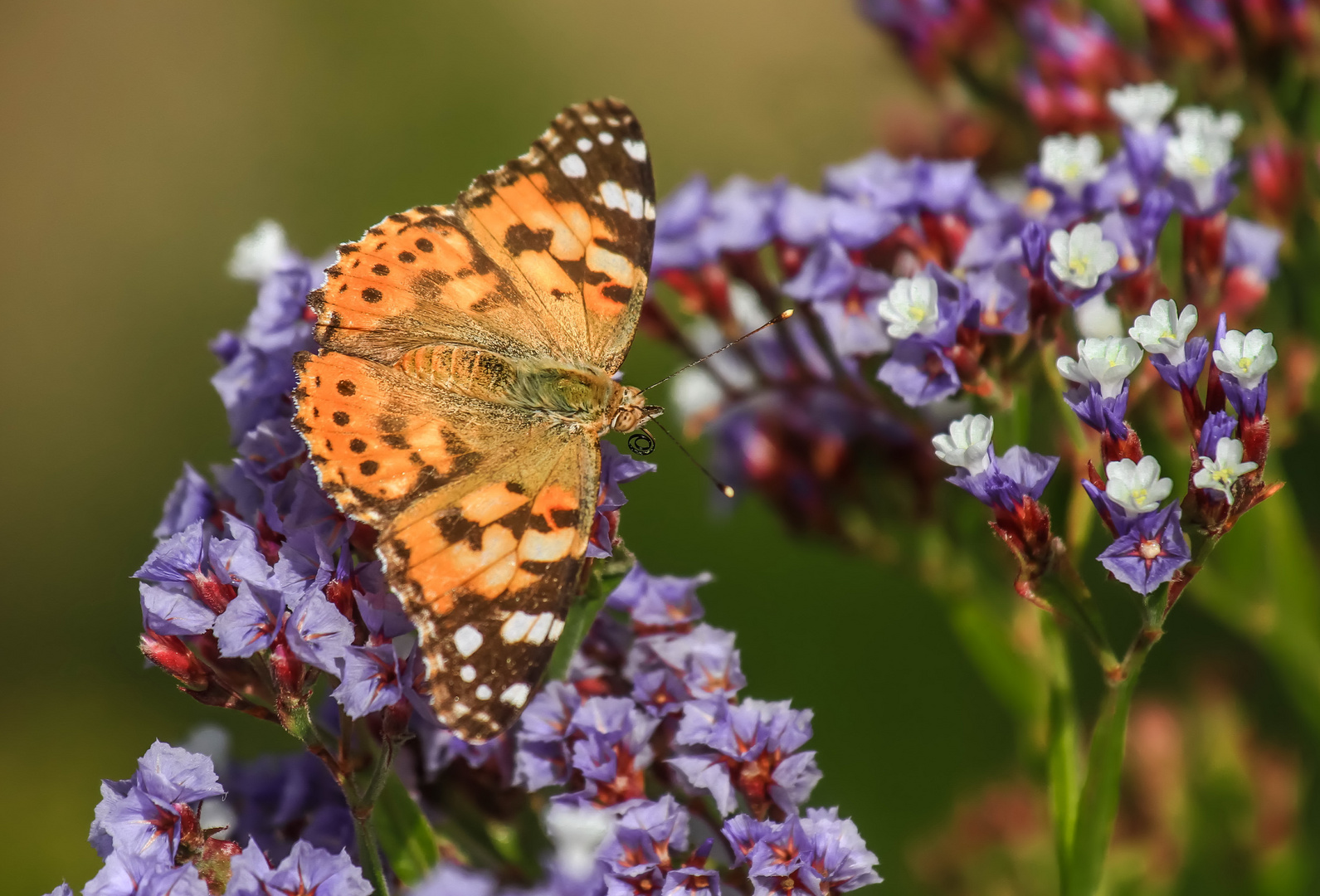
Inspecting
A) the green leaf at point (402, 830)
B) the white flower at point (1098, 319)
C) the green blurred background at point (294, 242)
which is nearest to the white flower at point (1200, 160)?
the white flower at point (1098, 319)

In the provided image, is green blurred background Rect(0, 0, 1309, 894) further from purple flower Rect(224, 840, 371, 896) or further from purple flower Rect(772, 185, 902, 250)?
purple flower Rect(224, 840, 371, 896)

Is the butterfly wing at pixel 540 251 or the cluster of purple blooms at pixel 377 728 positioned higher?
the butterfly wing at pixel 540 251

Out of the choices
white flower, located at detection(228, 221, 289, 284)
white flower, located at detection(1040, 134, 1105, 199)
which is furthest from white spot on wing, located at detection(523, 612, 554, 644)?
white flower, located at detection(1040, 134, 1105, 199)

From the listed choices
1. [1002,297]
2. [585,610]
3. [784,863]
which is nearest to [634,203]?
[1002,297]

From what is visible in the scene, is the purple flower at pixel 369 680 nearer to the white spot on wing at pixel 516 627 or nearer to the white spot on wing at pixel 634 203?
the white spot on wing at pixel 516 627

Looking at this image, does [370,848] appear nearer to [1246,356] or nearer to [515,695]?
[515,695]

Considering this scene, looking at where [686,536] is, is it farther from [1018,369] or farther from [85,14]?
[85,14]
